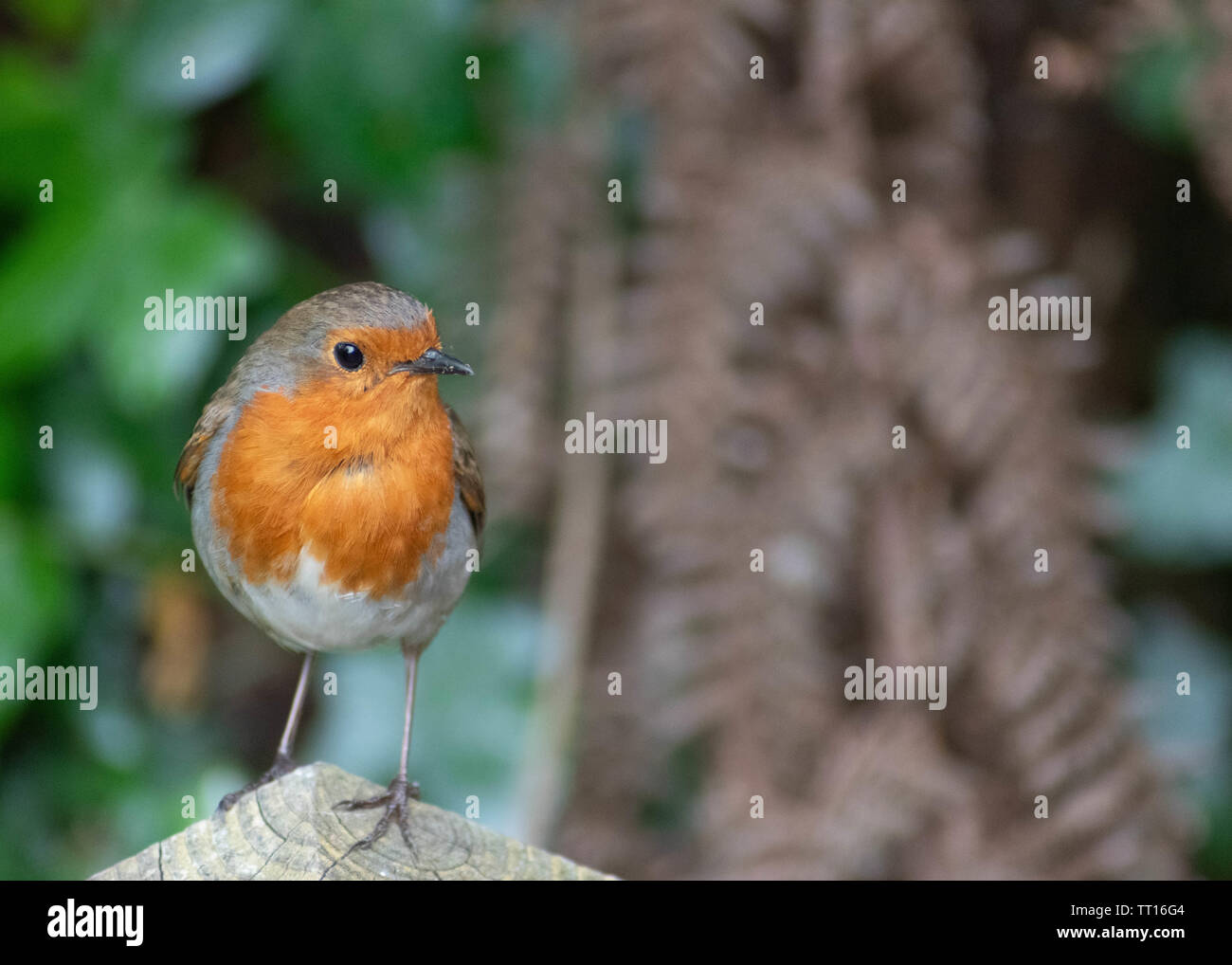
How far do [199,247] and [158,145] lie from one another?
503mm

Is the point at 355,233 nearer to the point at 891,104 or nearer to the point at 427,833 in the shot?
the point at 891,104

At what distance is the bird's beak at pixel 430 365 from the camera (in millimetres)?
1830

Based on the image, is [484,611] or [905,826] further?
[484,611]

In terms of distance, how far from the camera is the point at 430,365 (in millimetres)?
1844

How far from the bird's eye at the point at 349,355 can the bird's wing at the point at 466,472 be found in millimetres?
306

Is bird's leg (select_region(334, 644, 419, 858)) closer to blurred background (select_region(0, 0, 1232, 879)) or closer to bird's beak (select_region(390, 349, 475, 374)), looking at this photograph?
bird's beak (select_region(390, 349, 475, 374))

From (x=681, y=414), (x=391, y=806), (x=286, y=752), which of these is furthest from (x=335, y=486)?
(x=681, y=414)

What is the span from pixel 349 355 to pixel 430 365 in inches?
4.8

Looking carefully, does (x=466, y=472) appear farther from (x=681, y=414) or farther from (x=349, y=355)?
(x=681, y=414)

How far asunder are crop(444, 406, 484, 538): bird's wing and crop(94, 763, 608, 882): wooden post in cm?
63

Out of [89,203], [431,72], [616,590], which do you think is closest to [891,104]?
[431,72]

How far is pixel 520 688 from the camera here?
3621 mm
